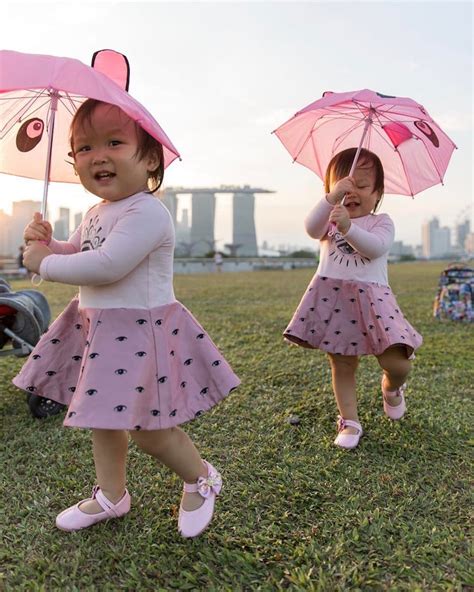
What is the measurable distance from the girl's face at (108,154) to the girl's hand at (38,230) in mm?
218

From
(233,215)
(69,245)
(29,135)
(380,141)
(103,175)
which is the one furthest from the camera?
(233,215)

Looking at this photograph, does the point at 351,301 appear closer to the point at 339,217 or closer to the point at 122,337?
the point at 339,217

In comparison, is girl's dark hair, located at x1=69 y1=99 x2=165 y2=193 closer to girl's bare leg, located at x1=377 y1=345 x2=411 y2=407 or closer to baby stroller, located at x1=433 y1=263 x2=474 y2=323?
girl's bare leg, located at x1=377 y1=345 x2=411 y2=407

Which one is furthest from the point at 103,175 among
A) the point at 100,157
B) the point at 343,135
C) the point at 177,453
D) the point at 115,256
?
the point at 343,135

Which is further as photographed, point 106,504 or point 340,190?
point 340,190

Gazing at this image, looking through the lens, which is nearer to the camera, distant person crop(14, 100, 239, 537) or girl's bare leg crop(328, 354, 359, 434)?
distant person crop(14, 100, 239, 537)

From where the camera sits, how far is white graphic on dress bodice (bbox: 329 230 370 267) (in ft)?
8.20

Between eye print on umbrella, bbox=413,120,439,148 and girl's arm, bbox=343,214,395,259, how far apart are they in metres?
0.43

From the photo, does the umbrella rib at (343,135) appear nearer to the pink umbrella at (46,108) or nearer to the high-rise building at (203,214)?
the pink umbrella at (46,108)

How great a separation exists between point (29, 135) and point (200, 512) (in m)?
→ 1.50

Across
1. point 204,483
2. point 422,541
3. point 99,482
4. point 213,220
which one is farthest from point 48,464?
point 213,220

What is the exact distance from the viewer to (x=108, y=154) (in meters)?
1.62

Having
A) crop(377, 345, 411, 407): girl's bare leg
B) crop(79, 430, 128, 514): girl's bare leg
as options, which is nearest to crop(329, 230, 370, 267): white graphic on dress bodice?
crop(377, 345, 411, 407): girl's bare leg

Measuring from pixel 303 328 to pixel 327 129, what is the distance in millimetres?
1033
